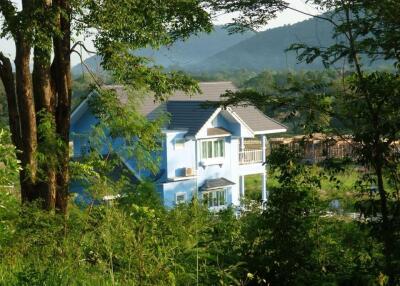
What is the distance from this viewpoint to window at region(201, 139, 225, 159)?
1236 inches

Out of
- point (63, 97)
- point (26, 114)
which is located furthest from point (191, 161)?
point (26, 114)

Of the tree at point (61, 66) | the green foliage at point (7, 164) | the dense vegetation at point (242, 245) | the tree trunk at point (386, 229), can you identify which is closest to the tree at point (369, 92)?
the tree trunk at point (386, 229)

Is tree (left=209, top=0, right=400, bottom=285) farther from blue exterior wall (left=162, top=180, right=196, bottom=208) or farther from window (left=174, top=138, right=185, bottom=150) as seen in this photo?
window (left=174, top=138, right=185, bottom=150)

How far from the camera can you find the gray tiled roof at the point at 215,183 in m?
31.1

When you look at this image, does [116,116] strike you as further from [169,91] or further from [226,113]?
[226,113]

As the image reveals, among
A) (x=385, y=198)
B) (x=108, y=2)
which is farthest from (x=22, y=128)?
(x=385, y=198)

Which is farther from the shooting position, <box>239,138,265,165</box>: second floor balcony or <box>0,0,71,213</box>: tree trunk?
<box>239,138,265,165</box>: second floor balcony

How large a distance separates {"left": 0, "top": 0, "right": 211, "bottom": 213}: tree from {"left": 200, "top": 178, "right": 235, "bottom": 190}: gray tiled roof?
19.6m

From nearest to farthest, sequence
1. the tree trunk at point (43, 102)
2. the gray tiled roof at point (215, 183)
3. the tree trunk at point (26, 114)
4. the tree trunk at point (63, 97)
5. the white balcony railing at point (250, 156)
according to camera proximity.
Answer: the tree trunk at point (43, 102) → the tree trunk at point (26, 114) → the tree trunk at point (63, 97) → the gray tiled roof at point (215, 183) → the white balcony railing at point (250, 156)

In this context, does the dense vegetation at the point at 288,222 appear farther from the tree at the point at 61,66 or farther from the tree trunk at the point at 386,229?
the tree at the point at 61,66

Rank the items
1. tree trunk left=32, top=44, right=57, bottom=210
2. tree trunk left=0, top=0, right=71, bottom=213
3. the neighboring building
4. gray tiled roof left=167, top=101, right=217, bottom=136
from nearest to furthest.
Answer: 1. the neighboring building
2. tree trunk left=0, top=0, right=71, bottom=213
3. tree trunk left=32, top=44, right=57, bottom=210
4. gray tiled roof left=167, top=101, right=217, bottom=136

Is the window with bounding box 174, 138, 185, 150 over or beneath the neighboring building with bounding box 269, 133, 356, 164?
over

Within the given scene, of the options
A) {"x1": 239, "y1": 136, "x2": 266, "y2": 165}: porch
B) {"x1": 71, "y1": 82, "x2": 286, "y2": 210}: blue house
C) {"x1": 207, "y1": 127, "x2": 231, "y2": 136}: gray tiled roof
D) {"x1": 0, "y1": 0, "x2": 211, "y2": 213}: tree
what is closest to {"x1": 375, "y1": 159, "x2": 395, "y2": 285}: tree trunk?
{"x1": 0, "y1": 0, "x2": 211, "y2": 213}: tree

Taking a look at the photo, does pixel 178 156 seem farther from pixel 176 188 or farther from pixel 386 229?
pixel 386 229
